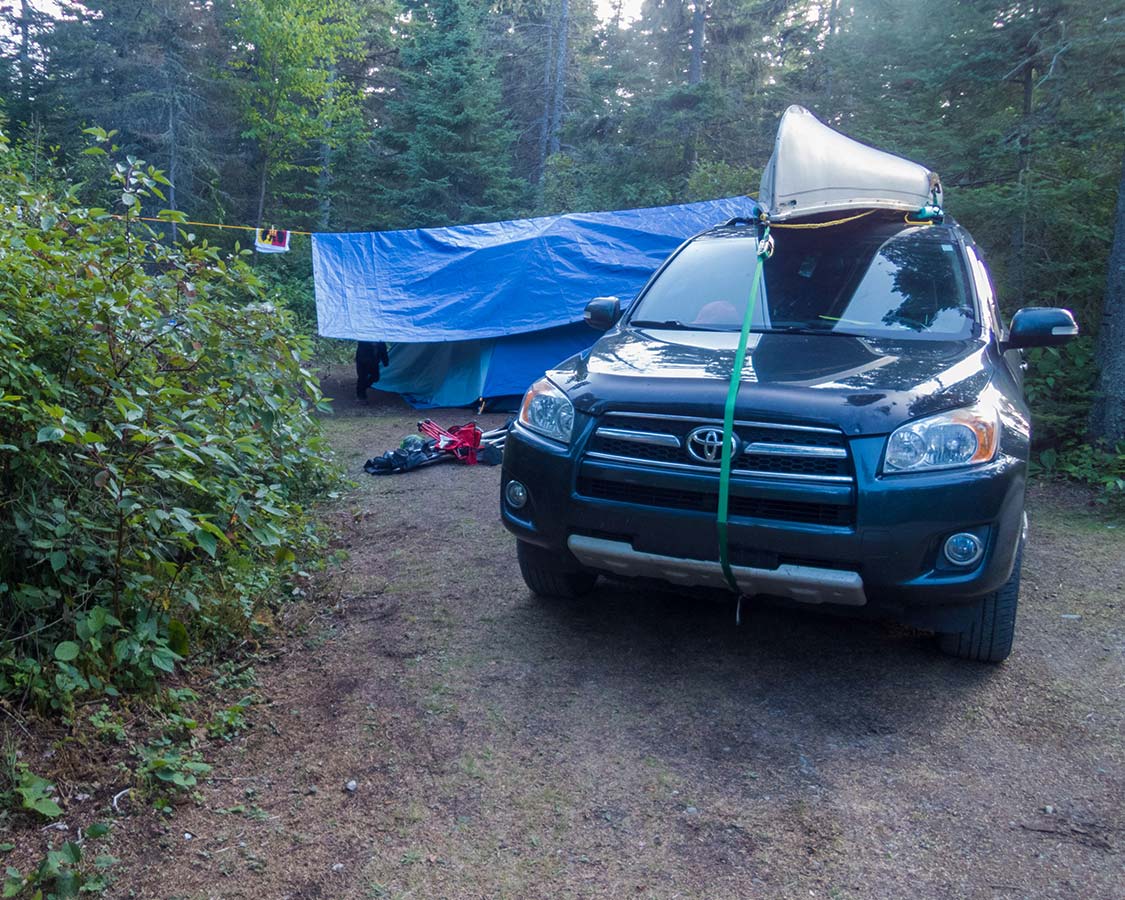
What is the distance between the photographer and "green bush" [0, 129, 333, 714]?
309cm

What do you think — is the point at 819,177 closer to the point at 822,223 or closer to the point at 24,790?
the point at 822,223

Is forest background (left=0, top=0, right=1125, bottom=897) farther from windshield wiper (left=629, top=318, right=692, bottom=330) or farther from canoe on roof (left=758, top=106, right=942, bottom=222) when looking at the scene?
canoe on roof (left=758, top=106, right=942, bottom=222)

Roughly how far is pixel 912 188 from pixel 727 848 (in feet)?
13.7

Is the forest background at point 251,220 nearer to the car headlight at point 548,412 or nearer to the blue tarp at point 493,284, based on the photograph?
the car headlight at point 548,412

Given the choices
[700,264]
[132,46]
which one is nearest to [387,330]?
[700,264]

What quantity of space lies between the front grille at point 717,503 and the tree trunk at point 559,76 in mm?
24465

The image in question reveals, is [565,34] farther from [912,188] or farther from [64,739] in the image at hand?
[64,739]

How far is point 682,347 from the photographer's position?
13.5 feet

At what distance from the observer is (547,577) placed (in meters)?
4.31

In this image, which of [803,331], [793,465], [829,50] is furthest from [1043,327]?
[829,50]

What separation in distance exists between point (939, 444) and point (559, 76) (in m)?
Result: 26.2

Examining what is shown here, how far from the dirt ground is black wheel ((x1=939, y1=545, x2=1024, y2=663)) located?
86mm

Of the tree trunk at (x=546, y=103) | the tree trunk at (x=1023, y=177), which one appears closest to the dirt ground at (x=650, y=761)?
the tree trunk at (x=1023, y=177)

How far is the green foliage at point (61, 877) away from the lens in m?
2.34
